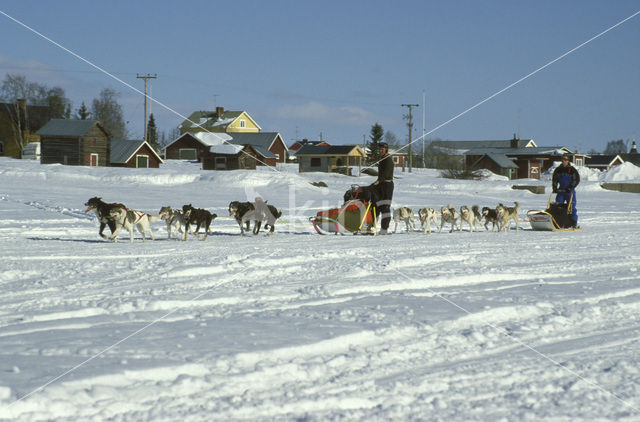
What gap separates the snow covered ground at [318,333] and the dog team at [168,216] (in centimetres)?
122

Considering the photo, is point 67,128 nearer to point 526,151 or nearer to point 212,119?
point 212,119

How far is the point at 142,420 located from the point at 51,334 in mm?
1754

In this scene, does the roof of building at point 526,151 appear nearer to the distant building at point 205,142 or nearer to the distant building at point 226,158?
the distant building at point 205,142

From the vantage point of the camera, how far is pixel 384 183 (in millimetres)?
12438

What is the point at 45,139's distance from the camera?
52.0 m

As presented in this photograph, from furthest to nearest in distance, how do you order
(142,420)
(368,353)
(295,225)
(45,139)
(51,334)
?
(45,139) → (295,225) → (51,334) → (368,353) → (142,420)

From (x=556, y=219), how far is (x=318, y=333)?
1106 centimetres

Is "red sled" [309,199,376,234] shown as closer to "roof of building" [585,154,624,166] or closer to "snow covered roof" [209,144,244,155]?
"snow covered roof" [209,144,244,155]

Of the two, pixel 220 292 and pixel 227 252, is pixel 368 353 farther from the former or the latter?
pixel 227 252

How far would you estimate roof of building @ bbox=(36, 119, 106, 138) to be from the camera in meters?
51.2

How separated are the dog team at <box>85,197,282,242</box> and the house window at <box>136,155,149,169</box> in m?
45.0

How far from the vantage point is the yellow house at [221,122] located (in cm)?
8569

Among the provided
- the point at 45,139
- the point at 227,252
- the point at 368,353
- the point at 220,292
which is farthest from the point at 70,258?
the point at 45,139

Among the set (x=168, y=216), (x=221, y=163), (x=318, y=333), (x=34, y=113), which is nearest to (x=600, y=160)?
(x=221, y=163)
